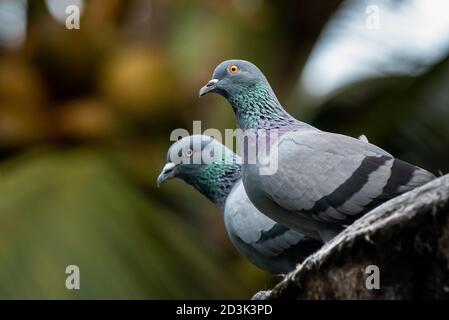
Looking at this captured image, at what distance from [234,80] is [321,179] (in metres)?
1.41

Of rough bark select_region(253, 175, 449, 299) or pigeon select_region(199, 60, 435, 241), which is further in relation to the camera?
pigeon select_region(199, 60, 435, 241)

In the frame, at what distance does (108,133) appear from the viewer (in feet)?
46.9

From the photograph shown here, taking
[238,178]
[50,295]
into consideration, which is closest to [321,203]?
[238,178]

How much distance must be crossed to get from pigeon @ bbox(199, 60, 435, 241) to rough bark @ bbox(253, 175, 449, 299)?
1.35 m

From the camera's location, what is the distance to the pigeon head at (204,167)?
9812 millimetres

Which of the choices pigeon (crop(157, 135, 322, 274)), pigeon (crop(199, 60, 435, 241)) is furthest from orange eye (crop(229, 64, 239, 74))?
pigeon (crop(157, 135, 322, 274))

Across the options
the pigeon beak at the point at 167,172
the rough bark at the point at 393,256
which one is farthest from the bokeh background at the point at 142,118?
the rough bark at the point at 393,256

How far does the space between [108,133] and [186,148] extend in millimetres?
4523

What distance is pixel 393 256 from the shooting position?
5.63 m

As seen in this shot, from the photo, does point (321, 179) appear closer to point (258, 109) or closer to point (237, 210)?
point (258, 109)

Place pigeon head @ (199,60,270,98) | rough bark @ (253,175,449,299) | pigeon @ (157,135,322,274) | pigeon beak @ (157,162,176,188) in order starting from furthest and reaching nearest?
pigeon beak @ (157,162,176,188)
pigeon @ (157,135,322,274)
pigeon head @ (199,60,270,98)
rough bark @ (253,175,449,299)

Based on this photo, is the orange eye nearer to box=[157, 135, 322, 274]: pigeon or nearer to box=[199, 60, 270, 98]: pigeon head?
box=[199, 60, 270, 98]: pigeon head

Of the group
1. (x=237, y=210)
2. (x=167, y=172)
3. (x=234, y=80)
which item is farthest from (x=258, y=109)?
(x=167, y=172)

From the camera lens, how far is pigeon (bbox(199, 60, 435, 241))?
7395mm
